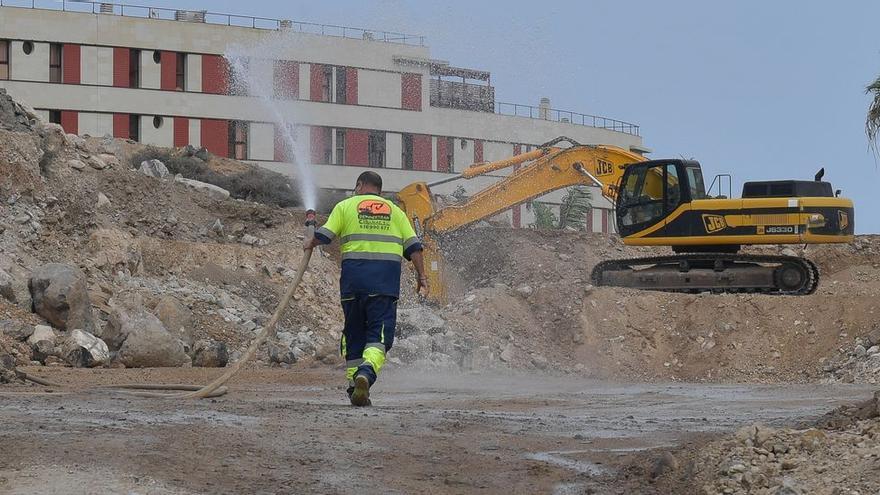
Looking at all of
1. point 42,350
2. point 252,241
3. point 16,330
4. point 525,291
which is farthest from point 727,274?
point 16,330

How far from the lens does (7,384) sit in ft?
46.3

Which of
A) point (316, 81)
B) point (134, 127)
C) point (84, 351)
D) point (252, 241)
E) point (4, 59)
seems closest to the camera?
point (84, 351)

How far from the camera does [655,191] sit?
27.1 meters

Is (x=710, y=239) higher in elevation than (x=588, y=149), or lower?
lower

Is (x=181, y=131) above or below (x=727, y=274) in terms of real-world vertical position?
above

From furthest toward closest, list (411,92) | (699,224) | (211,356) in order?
1. (411,92)
2. (699,224)
3. (211,356)


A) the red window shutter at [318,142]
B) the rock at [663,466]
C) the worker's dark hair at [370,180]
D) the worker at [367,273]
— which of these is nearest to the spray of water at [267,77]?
the red window shutter at [318,142]

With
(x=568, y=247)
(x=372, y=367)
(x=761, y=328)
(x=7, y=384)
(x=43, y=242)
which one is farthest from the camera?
(x=568, y=247)

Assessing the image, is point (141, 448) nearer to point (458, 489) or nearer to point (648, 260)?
point (458, 489)

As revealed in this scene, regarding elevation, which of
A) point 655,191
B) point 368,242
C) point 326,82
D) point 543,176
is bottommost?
point 368,242

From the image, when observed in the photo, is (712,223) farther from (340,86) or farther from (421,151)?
(421,151)

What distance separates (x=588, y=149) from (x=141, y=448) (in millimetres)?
21101

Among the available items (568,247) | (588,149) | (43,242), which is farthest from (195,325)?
(568,247)

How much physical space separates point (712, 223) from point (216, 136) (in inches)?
1554
